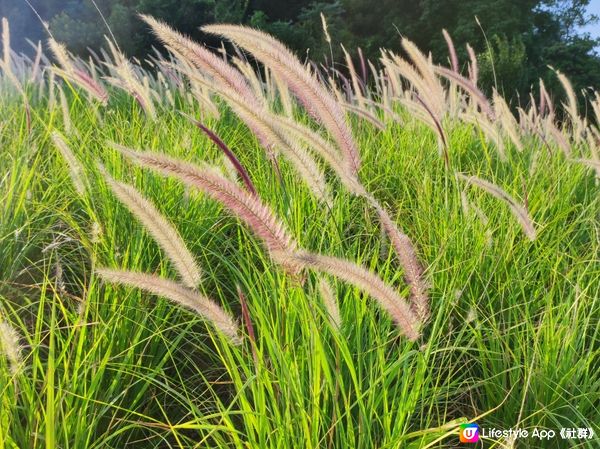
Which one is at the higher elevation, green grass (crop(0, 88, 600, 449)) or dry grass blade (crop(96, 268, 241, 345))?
dry grass blade (crop(96, 268, 241, 345))

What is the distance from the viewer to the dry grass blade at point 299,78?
1508 mm

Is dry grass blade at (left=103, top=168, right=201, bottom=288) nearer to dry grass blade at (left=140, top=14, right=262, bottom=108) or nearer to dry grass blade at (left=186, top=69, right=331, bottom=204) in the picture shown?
dry grass blade at (left=186, top=69, right=331, bottom=204)

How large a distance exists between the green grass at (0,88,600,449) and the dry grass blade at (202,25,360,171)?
0.24 meters

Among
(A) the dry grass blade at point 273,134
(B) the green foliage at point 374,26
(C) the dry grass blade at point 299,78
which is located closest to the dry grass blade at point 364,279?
(A) the dry grass blade at point 273,134

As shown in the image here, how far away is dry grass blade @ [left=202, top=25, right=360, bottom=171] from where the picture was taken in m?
1.51

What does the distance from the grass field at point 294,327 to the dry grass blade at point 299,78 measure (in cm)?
17

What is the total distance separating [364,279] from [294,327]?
462mm

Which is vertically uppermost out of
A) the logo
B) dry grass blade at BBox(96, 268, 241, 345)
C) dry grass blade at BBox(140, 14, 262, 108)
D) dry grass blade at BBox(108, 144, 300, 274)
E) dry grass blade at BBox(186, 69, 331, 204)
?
dry grass blade at BBox(140, 14, 262, 108)

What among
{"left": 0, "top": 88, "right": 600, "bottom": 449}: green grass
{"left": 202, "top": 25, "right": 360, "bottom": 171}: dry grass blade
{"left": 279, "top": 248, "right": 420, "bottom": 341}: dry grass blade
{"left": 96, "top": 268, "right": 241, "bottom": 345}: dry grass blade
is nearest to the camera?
{"left": 279, "top": 248, "right": 420, "bottom": 341}: dry grass blade

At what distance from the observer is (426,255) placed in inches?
82.6

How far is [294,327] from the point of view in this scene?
157cm

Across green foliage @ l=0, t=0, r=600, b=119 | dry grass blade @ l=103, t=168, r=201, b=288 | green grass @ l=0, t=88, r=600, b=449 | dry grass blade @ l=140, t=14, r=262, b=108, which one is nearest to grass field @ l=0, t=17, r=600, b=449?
green grass @ l=0, t=88, r=600, b=449

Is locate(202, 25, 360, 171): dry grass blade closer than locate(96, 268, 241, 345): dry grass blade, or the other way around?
locate(96, 268, 241, 345): dry grass blade

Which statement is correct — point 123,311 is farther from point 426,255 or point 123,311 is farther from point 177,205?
point 426,255
